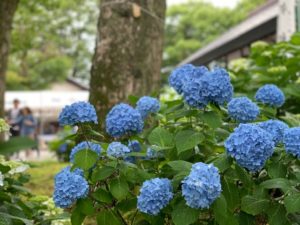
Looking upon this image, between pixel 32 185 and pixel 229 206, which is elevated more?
pixel 229 206

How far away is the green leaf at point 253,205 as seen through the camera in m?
1.71

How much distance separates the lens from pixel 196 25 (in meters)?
43.2

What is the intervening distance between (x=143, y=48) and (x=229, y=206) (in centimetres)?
199

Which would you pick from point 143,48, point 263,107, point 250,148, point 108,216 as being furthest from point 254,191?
point 143,48

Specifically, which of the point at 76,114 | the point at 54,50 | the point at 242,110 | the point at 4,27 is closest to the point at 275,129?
the point at 242,110

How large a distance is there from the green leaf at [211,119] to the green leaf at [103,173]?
0.39m

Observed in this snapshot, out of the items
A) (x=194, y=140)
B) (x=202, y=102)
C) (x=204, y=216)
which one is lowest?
(x=204, y=216)

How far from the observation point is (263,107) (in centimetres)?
239

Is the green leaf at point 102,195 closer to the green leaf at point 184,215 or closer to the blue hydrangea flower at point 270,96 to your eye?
the green leaf at point 184,215

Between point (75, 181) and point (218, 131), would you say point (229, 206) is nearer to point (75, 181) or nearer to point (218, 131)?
point (218, 131)

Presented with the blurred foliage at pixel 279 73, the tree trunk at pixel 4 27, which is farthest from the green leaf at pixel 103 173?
the tree trunk at pixel 4 27

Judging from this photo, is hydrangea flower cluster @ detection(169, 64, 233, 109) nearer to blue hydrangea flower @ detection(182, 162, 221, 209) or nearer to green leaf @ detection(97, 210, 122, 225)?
blue hydrangea flower @ detection(182, 162, 221, 209)

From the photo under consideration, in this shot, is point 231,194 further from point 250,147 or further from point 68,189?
point 68,189

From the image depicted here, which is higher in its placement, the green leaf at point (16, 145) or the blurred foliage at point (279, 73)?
the blurred foliage at point (279, 73)
